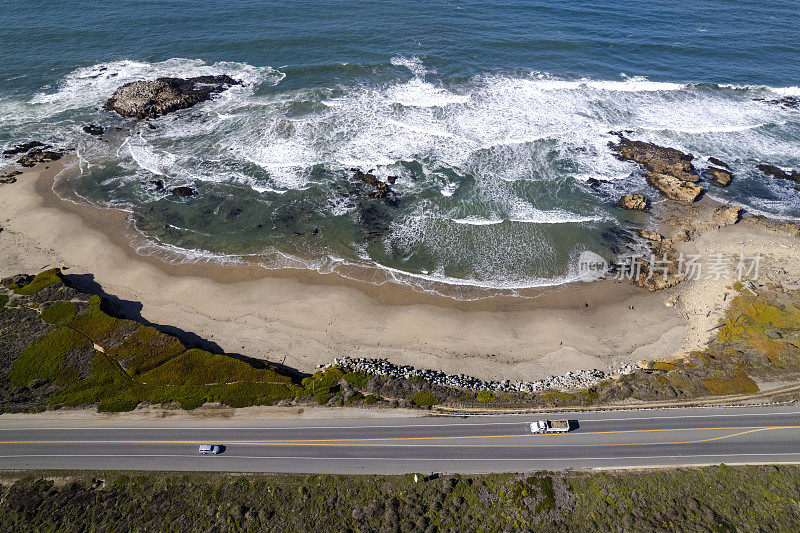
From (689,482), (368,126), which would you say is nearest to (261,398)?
(689,482)

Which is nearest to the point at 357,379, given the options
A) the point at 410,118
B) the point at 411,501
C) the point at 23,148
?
the point at 411,501

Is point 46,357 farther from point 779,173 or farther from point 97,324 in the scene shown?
point 779,173

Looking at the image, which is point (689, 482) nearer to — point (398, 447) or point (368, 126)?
point (398, 447)

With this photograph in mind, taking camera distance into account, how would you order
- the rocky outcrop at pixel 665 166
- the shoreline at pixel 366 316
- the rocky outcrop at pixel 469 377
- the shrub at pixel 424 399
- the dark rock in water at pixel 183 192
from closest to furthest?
the shrub at pixel 424 399 < the rocky outcrop at pixel 469 377 < the shoreline at pixel 366 316 < the dark rock in water at pixel 183 192 < the rocky outcrop at pixel 665 166

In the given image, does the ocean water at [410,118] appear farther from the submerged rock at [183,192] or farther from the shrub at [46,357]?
the shrub at [46,357]

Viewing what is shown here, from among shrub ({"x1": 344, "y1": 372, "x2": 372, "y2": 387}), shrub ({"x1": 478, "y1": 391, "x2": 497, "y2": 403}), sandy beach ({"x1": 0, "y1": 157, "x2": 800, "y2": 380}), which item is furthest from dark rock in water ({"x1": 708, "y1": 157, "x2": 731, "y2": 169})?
shrub ({"x1": 344, "y1": 372, "x2": 372, "y2": 387})

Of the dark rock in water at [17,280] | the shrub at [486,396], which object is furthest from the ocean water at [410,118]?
the shrub at [486,396]
